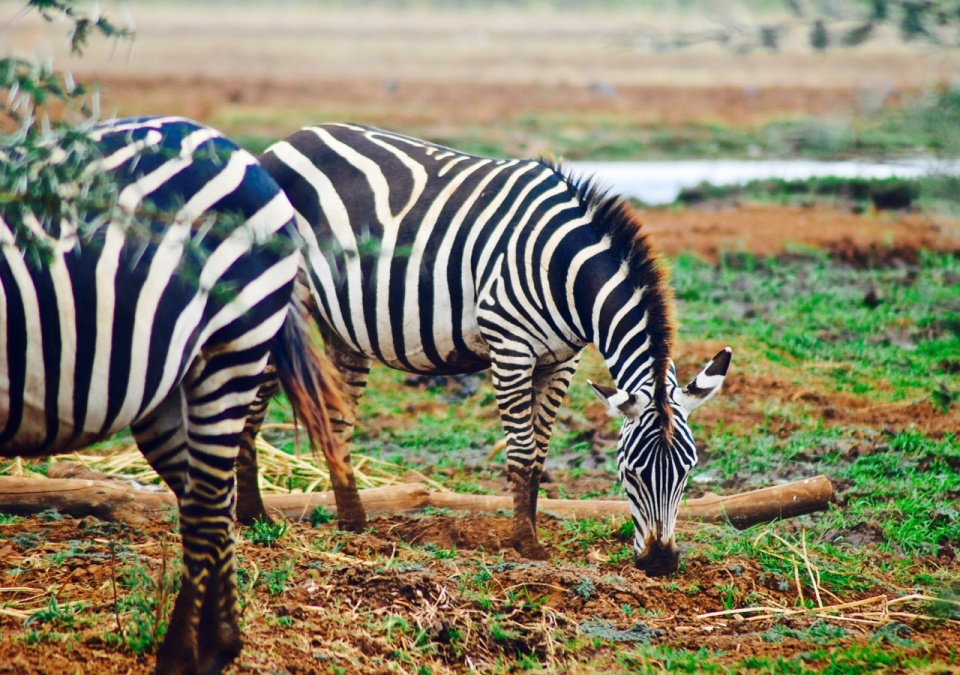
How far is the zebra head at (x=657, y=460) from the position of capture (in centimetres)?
500

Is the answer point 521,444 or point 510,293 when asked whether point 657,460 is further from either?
point 510,293

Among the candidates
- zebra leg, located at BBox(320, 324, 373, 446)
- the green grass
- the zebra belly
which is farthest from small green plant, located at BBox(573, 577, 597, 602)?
the green grass

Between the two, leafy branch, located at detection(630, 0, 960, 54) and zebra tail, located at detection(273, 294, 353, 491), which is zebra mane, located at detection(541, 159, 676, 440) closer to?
leafy branch, located at detection(630, 0, 960, 54)

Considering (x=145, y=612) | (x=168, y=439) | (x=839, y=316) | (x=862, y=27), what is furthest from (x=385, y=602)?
(x=839, y=316)

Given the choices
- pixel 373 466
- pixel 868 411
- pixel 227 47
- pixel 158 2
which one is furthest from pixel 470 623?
pixel 158 2

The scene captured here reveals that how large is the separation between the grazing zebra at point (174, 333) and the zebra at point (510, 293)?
1.46 meters

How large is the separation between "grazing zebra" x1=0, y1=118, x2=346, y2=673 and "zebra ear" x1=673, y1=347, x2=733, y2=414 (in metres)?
1.96

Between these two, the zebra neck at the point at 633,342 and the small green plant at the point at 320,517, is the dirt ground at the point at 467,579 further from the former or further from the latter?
the zebra neck at the point at 633,342

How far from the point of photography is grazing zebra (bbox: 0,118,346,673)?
327 centimetres

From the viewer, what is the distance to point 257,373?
371cm

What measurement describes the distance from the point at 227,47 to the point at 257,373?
118ft

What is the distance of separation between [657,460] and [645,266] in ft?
3.24

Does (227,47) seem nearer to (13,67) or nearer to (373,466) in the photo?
(373,466)

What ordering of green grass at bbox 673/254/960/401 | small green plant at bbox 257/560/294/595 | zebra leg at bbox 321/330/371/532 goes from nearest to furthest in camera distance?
1. small green plant at bbox 257/560/294/595
2. zebra leg at bbox 321/330/371/532
3. green grass at bbox 673/254/960/401
